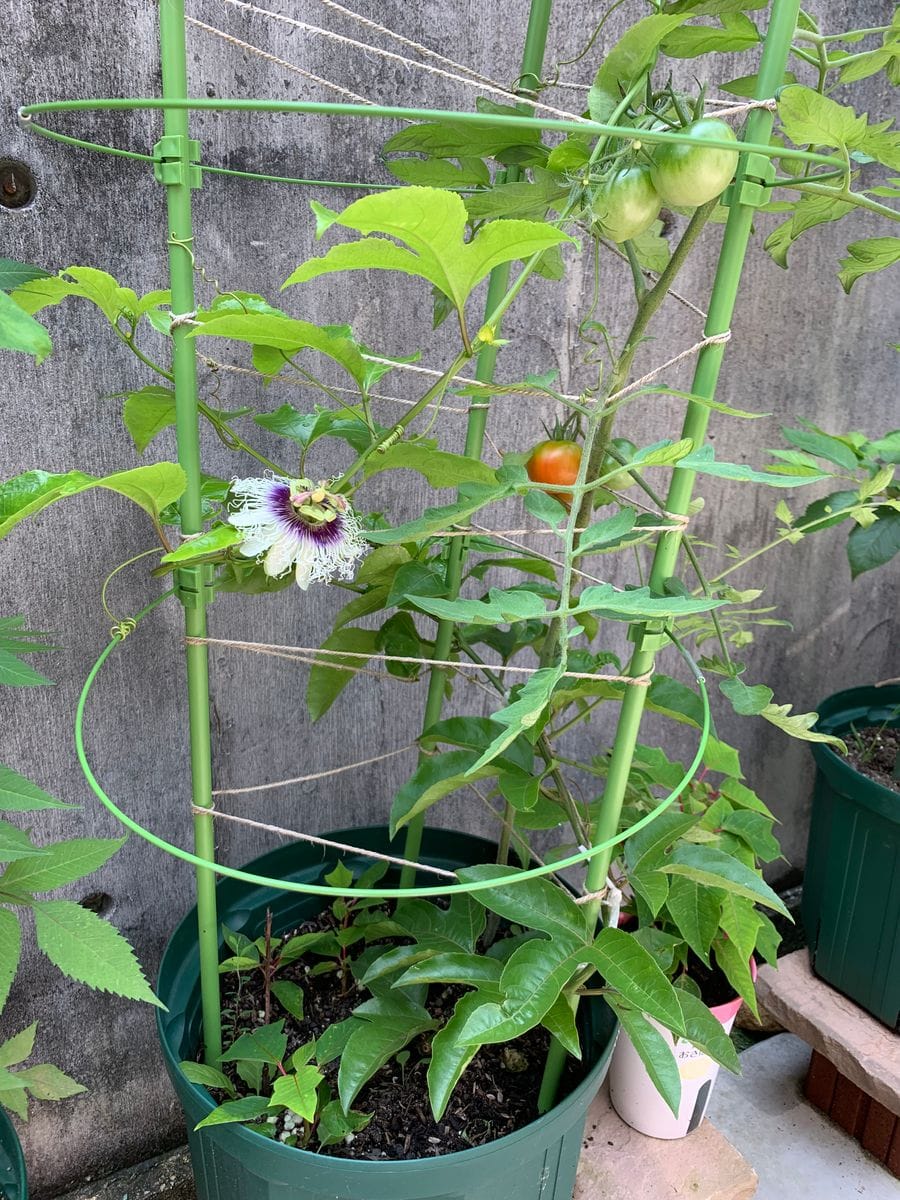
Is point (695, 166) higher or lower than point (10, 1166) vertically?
higher

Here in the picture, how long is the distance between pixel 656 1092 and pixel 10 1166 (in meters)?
0.74

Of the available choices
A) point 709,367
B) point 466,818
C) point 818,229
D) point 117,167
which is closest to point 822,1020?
point 466,818

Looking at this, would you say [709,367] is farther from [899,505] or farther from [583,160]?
[899,505]

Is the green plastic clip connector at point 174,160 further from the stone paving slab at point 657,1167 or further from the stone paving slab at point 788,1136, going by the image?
the stone paving slab at point 788,1136

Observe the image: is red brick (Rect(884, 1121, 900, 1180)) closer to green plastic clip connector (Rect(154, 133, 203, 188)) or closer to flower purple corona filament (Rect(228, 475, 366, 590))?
flower purple corona filament (Rect(228, 475, 366, 590))

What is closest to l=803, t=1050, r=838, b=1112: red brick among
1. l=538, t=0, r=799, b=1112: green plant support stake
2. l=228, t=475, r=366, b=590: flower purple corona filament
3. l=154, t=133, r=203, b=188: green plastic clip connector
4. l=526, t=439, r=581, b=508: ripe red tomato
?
l=538, t=0, r=799, b=1112: green plant support stake

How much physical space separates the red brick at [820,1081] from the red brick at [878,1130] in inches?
2.4

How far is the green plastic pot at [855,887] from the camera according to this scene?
4.25 feet

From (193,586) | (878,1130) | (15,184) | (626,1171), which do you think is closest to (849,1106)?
(878,1130)

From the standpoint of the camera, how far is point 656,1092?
1157mm

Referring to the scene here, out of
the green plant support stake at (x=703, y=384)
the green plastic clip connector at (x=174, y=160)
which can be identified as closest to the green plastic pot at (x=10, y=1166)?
the green plant support stake at (x=703, y=384)

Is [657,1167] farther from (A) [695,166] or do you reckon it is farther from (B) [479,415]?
(A) [695,166]

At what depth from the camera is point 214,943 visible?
0.88 metres

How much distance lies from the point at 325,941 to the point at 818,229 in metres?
1.29
